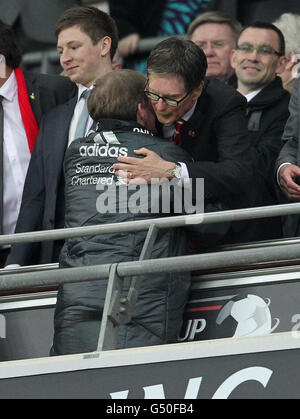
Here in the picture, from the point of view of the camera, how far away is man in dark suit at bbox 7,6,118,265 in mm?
6922

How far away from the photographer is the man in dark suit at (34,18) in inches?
450

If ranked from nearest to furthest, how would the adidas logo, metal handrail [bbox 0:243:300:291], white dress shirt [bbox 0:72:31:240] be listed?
metal handrail [bbox 0:243:300:291]
the adidas logo
white dress shirt [bbox 0:72:31:240]

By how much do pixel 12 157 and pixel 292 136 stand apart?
1694 millimetres

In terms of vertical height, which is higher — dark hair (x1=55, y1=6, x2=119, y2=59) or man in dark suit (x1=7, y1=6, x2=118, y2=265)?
dark hair (x1=55, y1=6, x2=119, y2=59)

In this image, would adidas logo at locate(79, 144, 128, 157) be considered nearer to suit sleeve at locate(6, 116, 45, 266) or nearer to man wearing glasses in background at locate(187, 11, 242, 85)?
suit sleeve at locate(6, 116, 45, 266)

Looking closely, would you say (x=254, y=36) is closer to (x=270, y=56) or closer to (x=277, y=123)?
(x=270, y=56)

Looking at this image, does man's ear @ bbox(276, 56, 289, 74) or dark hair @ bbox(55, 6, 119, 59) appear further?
man's ear @ bbox(276, 56, 289, 74)

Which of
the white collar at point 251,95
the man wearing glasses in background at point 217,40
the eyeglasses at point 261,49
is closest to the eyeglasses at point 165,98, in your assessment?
the white collar at point 251,95

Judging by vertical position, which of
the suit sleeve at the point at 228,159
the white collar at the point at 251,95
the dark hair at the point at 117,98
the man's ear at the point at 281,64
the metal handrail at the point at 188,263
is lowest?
the metal handrail at the point at 188,263

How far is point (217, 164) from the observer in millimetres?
6230

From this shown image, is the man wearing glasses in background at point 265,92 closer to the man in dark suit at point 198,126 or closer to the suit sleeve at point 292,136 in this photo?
the suit sleeve at point 292,136

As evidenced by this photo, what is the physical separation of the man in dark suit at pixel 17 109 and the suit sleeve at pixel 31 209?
0.21 metres

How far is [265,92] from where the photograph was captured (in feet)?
24.2

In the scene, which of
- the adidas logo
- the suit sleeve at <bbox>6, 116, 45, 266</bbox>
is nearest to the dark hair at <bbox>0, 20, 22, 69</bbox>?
the suit sleeve at <bbox>6, 116, 45, 266</bbox>
